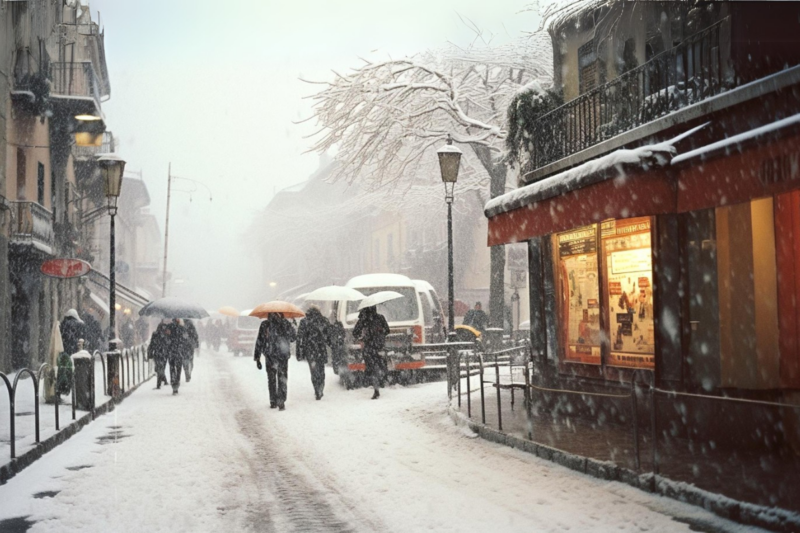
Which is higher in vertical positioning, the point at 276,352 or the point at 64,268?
the point at 64,268

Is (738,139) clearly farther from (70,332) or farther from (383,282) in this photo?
(70,332)

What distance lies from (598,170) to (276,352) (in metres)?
7.58

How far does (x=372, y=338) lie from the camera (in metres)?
17.1

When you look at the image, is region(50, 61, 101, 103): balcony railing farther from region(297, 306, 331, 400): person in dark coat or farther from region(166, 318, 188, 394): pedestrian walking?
region(297, 306, 331, 400): person in dark coat

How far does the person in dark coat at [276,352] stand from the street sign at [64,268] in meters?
7.24

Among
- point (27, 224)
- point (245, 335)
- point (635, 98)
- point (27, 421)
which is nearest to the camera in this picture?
point (635, 98)

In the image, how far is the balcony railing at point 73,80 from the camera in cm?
2685

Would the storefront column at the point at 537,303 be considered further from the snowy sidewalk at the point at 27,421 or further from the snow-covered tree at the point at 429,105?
the snow-covered tree at the point at 429,105

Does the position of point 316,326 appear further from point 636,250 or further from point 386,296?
point 636,250

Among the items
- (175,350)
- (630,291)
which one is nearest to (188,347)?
(175,350)

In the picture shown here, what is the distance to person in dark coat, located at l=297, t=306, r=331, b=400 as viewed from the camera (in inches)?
661

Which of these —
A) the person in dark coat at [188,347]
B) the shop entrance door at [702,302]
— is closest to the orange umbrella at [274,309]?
the person in dark coat at [188,347]

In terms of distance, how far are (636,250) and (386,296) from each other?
24.7ft

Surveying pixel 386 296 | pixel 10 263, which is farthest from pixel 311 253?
pixel 386 296
